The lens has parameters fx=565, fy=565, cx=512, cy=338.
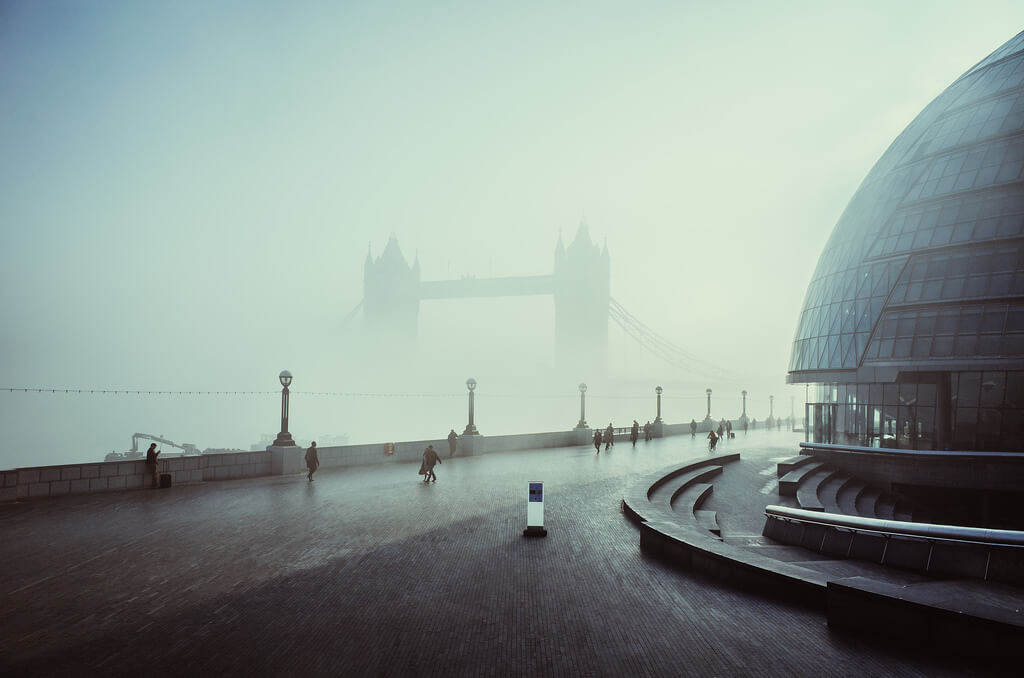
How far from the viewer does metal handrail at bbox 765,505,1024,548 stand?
9.30 meters

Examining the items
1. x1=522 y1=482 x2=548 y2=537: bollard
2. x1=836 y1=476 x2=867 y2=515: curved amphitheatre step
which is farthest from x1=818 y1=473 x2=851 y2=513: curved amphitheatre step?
x1=522 y1=482 x2=548 y2=537: bollard

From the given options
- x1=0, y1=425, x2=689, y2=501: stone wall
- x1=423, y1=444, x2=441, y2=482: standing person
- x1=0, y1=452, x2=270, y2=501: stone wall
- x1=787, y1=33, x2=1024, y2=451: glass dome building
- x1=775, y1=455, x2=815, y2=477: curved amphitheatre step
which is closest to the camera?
x1=0, y1=452, x2=270, y2=501: stone wall

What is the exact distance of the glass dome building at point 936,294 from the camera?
29.3 m

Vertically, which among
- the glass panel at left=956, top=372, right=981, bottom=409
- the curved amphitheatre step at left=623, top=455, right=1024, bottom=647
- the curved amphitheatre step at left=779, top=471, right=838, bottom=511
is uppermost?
the glass panel at left=956, top=372, right=981, bottom=409

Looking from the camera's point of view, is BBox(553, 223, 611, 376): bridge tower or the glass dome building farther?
BBox(553, 223, 611, 376): bridge tower

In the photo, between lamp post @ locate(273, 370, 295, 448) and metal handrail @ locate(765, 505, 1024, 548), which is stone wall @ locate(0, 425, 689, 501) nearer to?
lamp post @ locate(273, 370, 295, 448)

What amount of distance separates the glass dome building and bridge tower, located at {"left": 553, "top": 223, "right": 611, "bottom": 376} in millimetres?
113435

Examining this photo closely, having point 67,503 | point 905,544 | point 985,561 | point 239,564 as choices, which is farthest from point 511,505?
point 67,503

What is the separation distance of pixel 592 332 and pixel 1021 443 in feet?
436

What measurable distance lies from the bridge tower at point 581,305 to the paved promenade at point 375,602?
460 feet

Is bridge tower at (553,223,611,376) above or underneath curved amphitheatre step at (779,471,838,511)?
above

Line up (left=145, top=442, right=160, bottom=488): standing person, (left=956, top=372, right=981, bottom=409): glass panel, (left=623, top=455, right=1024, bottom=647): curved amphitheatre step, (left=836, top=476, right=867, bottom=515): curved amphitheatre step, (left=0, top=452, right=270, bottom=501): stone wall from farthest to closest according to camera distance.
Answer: (left=956, top=372, right=981, bottom=409): glass panel → (left=836, top=476, right=867, bottom=515): curved amphitheatre step → (left=145, top=442, right=160, bottom=488): standing person → (left=0, top=452, right=270, bottom=501): stone wall → (left=623, top=455, right=1024, bottom=647): curved amphitheatre step

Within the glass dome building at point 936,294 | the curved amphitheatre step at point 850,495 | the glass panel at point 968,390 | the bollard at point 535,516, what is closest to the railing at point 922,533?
the bollard at point 535,516

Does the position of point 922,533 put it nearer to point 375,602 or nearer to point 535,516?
point 535,516
